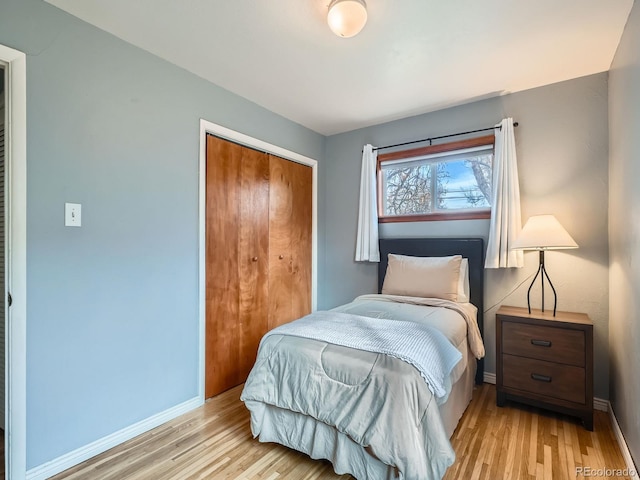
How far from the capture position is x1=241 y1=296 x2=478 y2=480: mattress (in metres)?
1.36

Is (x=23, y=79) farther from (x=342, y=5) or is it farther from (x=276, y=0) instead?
(x=342, y=5)

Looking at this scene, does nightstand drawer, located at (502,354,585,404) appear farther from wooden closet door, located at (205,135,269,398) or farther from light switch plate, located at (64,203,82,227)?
light switch plate, located at (64,203,82,227)

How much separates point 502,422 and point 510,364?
0.38 meters

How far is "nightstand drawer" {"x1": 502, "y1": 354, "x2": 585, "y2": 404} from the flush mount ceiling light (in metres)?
2.30

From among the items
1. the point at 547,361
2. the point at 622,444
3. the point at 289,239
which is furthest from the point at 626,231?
the point at 289,239

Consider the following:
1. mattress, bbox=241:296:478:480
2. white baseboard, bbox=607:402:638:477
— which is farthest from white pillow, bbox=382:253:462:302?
white baseboard, bbox=607:402:638:477

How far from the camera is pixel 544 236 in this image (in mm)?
2166

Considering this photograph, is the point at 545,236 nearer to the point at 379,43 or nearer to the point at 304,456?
the point at 379,43

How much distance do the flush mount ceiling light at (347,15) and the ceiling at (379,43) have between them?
0.36ft

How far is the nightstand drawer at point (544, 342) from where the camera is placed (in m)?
2.03

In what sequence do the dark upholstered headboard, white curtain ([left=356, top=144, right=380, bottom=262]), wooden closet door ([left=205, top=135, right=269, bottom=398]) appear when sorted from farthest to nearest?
white curtain ([left=356, top=144, right=380, bottom=262]), the dark upholstered headboard, wooden closet door ([left=205, top=135, right=269, bottom=398])

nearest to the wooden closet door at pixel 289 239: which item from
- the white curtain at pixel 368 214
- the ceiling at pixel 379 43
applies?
the white curtain at pixel 368 214

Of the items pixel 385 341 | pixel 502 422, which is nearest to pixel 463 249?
pixel 502 422

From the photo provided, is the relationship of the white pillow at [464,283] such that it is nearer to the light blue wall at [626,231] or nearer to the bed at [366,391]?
the bed at [366,391]
